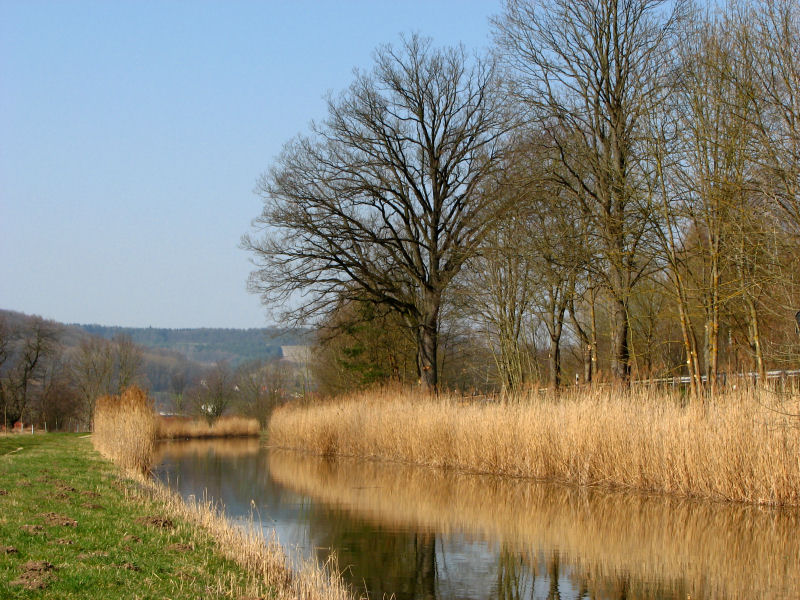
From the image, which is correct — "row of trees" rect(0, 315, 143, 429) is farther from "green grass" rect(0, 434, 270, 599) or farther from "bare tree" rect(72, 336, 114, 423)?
"green grass" rect(0, 434, 270, 599)

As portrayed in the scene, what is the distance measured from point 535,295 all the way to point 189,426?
29823 millimetres

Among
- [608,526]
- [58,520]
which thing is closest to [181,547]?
[58,520]

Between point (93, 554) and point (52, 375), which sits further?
point (52, 375)

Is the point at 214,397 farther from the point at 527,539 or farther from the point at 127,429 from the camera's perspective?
the point at 527,539

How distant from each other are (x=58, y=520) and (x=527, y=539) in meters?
5.71

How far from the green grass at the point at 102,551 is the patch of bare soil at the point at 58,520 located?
11 mm

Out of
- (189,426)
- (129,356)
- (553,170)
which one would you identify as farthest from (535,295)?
(129,356)

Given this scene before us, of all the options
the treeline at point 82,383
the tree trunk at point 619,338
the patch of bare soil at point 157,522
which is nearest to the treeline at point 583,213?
the tree trunk at point 619,338

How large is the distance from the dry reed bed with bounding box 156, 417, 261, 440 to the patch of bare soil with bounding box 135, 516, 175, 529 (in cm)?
3753

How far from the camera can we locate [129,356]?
66.1 m

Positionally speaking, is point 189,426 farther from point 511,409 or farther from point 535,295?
point 511,409

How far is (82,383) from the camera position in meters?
62.6

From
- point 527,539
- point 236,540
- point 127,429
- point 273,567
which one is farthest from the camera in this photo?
point 127,429

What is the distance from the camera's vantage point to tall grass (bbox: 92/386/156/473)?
20047 mm
